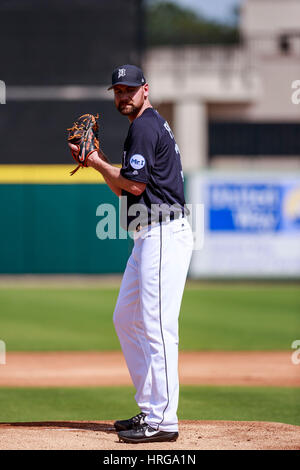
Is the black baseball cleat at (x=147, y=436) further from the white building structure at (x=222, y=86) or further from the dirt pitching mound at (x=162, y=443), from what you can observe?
the white building structure at (x=222, y=86)

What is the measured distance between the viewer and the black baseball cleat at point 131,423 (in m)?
4.26

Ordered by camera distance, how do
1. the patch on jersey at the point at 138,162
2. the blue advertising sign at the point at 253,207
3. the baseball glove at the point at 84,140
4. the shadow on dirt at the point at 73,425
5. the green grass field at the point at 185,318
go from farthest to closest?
Result: the blue advertising sign at the point at 253,207 → the green grass field at the point at 185,318 → the shadow on dirt at the point at 73,425 → the baseball glove at the point at 84,140 → the patch on jersey at the point at 138,162

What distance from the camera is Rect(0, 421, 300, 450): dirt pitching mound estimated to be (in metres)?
4.00

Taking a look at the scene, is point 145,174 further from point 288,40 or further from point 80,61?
point 288,40

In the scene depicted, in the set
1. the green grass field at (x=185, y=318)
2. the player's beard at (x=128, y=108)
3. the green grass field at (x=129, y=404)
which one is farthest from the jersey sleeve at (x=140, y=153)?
the green grass field at (x=185, y=318)

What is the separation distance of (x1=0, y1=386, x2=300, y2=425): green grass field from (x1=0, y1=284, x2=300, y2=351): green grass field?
2.41 meters

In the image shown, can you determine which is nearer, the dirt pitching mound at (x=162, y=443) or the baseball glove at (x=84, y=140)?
the dirt pitching mound at (x=162, y=443)

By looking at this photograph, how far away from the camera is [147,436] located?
407 cm

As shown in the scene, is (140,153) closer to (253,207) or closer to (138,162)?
(138,162)

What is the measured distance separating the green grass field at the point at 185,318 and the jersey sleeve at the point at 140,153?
209 inches

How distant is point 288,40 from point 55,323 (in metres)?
19.9

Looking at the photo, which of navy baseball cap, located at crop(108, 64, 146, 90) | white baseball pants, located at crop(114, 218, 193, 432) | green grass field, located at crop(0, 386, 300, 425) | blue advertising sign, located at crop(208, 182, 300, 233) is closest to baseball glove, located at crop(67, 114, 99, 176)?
navy baseball cap, located at crop(108, 64, 146, 90)

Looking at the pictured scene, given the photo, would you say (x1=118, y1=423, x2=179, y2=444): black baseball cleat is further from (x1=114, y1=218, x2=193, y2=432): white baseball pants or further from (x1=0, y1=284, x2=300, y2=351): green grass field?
(x1=0, y1=284, x2=300, y2=351): green grass field
